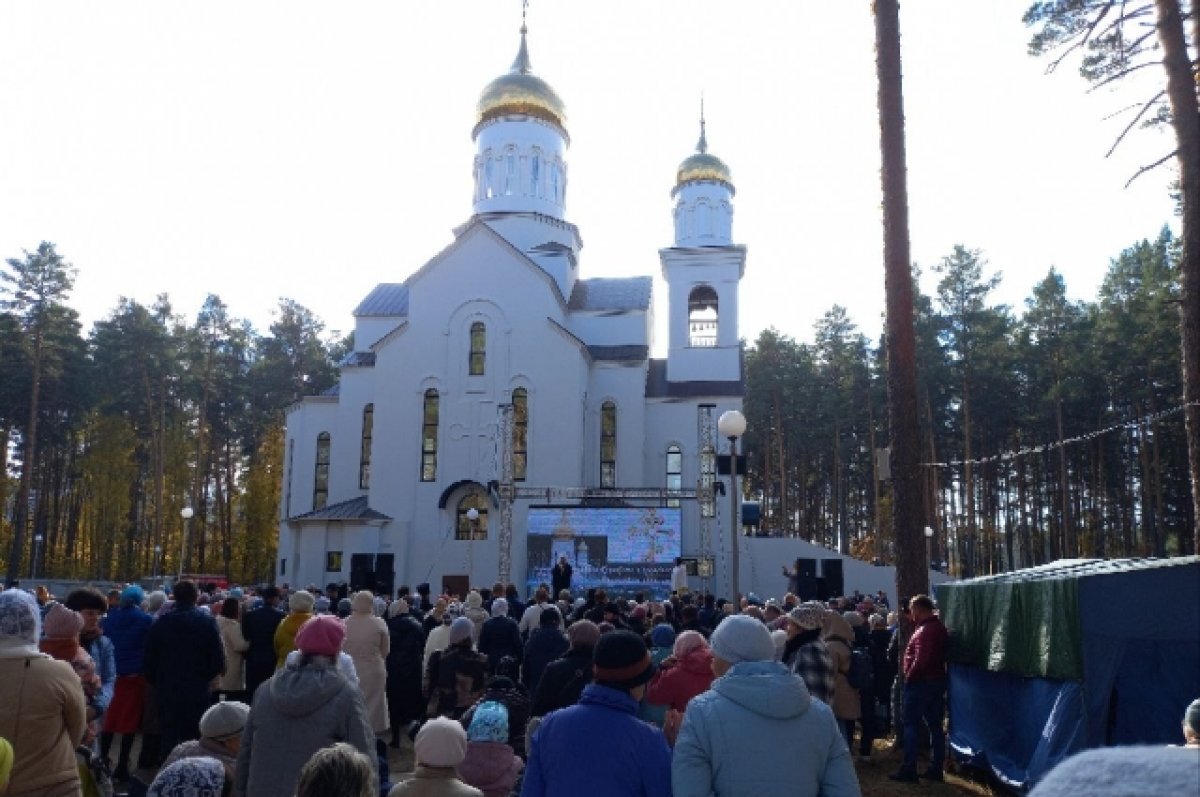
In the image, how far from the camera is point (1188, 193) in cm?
1138

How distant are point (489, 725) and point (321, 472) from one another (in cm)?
3351

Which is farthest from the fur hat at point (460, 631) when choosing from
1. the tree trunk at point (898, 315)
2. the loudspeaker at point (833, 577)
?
the loudspeaker at point (833, 577)

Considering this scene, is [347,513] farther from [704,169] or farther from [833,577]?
[704,169]

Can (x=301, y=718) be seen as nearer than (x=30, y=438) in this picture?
Yes

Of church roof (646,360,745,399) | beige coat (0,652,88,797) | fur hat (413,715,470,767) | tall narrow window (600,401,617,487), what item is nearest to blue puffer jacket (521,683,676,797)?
fur hat (413,715,470,767)

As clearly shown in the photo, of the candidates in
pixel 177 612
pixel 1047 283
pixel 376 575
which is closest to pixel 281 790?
pixel 177 612

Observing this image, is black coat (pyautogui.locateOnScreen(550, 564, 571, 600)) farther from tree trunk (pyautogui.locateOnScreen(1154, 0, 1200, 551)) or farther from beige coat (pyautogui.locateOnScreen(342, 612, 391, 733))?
beige coat (pyautogui.locateOnScreen(342, 612, 391, 733))

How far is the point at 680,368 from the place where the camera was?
1475 inches

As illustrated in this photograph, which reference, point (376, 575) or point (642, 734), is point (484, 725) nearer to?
point (642, 734)

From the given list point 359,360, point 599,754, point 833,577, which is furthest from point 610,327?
point 599,754

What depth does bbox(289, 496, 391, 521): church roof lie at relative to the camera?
3256cm

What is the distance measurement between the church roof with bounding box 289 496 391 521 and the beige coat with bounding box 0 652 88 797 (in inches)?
1119

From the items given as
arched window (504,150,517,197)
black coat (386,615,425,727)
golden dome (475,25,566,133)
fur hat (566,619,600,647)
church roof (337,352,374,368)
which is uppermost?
golden dome (475,25,566,133)

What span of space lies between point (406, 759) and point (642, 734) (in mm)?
7249
